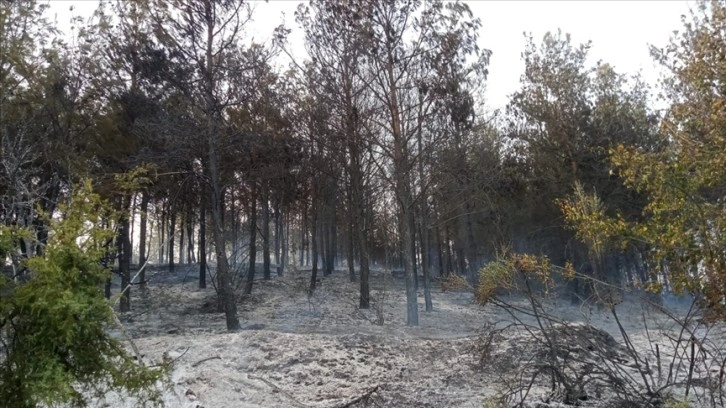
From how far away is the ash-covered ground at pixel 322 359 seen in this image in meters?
8.41

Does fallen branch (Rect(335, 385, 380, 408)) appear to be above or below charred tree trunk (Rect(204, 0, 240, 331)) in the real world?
below

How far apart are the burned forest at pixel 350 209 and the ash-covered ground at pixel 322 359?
0.06 metres

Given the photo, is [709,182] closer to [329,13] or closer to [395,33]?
[395,33]

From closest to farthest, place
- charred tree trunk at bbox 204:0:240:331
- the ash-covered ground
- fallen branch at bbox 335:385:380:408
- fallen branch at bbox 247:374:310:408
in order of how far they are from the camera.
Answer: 1. fallen branch at bbox 335:385:380:408
2. fallen branch at bbox 247:374:310:408
3. the ash-covered ground
4. charred tree trunk at bbox 204:0:240:331

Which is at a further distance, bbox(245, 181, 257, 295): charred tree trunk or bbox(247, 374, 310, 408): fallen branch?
bbox(245, 181, 257, 295): charred tree trunk

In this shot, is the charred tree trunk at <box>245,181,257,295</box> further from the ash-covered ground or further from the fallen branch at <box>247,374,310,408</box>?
the fallen branch at <box>247,374,310,408</box>

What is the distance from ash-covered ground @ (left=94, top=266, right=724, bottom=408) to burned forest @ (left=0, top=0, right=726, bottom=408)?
65 millimetres

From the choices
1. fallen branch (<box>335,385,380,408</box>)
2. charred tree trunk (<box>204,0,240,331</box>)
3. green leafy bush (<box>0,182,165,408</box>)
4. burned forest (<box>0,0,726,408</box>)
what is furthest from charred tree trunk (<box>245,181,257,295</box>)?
green leafy bush (<box>0,182,165,408</box>)

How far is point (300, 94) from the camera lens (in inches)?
767

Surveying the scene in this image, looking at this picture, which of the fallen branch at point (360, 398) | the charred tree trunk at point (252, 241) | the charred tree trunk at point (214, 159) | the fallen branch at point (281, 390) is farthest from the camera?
the charred tree trunk at point (252, 241)

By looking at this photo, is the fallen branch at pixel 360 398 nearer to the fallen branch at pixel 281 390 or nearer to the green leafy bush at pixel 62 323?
the fallen branch at pixel 281 390

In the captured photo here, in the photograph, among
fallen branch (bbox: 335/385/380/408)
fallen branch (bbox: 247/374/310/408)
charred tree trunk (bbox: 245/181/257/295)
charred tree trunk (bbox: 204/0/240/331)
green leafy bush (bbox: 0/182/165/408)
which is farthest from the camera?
charred tree trunk (bbox: 245/181/257/295)

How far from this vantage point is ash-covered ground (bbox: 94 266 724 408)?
27.6 ft

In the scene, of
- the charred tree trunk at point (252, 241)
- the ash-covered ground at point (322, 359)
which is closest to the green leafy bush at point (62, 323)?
the ash-covered ground at point (322, 359)
